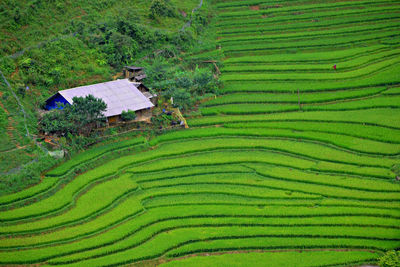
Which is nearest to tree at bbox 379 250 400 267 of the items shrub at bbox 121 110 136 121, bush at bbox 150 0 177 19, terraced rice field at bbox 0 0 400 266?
terraced rice field at bbox 0 0 400 266

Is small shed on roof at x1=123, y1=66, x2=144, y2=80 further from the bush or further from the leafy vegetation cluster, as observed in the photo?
the bush

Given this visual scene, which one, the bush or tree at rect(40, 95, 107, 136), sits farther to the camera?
the bush

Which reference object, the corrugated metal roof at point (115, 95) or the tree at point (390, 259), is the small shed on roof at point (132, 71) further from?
the tree at point (390, 259)

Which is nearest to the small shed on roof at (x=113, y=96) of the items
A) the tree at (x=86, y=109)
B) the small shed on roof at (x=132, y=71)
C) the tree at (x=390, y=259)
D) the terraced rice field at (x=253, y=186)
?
the tree at (x=86, y=109)

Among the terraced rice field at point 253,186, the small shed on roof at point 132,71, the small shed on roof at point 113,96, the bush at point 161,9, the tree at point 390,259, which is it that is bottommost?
the tree at point 390,259

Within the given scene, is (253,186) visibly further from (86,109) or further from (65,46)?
(65,46)

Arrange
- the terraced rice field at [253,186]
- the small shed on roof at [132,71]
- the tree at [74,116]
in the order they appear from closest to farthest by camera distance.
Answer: the terraced rice field at [253,186] → the tree at [74,116] → the small shed on roof at [132,71]

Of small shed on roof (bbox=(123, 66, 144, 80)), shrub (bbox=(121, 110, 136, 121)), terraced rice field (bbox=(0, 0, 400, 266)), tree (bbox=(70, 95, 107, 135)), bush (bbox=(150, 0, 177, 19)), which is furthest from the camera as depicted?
bush (bbox=(150, 0, 177, 19))

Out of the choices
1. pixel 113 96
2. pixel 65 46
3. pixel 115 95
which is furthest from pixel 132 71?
pixel 65 46
